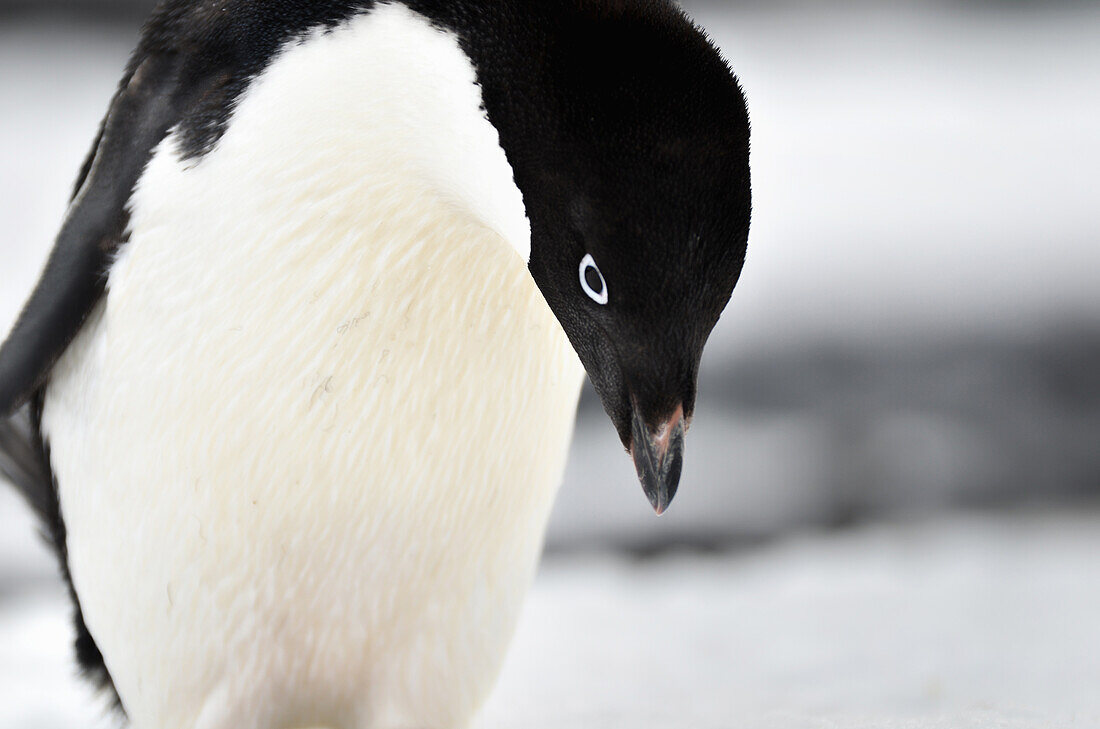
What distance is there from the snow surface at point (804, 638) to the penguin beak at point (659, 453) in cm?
51

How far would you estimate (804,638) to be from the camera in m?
1.29

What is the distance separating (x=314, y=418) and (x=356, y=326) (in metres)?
0.06

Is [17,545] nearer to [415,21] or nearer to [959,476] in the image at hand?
[415,21]

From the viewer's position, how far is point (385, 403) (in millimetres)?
645

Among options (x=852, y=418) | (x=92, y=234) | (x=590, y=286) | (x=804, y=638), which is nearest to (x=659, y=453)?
(x=590, y=286)

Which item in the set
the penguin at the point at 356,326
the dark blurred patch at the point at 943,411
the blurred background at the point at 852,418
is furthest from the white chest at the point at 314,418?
the dark blurred patch at the point at 943,411

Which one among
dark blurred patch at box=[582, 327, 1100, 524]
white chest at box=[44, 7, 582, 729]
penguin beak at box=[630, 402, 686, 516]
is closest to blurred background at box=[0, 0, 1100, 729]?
dark blurred patch at box=[582, 327, 1100, 524]

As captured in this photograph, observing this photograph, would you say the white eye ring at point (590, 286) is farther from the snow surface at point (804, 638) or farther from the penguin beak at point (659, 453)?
the snow surface at point (804, 638)

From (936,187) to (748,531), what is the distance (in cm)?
97

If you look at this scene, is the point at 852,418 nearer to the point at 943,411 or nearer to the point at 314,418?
the point at 943,411

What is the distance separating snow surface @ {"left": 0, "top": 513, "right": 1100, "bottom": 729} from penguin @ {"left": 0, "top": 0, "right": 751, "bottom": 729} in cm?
23

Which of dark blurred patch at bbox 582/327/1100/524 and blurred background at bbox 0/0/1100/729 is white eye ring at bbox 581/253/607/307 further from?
dark blurred patch at bbox 582/327/1100/524

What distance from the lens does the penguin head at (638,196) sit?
478 mm

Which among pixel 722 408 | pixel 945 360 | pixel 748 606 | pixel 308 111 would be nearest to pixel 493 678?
pixel 308 111
